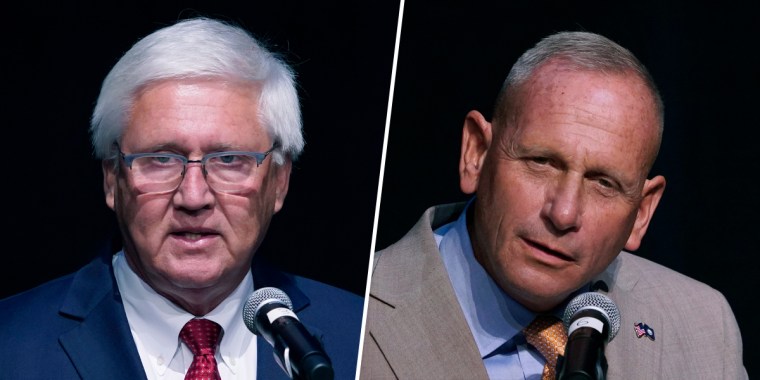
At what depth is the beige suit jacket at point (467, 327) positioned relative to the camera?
2979 mm

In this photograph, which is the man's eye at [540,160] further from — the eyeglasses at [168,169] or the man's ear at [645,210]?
the eyeglasses at [168,169]

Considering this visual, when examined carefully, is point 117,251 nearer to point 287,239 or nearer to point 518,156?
point 287,239

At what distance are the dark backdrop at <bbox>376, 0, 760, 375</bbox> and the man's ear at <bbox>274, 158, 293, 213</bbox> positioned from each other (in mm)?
285

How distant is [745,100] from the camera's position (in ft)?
10.9

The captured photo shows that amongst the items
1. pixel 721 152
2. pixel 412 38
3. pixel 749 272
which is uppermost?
pixel 412 38

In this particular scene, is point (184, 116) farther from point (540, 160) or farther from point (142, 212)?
point (540, 160)

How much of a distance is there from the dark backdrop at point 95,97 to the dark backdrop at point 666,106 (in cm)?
9

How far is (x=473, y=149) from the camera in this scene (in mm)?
3127

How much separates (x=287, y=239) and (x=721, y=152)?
48.6 inches

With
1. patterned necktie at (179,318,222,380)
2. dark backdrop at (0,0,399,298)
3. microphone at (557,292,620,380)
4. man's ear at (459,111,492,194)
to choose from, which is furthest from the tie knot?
microphone at (557,292,620,380)

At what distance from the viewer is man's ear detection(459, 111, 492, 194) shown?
3.10 metres

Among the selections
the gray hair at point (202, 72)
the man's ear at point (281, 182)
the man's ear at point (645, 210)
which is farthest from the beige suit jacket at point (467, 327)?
the gray hair at point (202, 72)

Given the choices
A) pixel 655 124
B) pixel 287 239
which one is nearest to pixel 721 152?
pixel 655 124

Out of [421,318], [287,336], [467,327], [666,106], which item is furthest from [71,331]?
[666,106]
